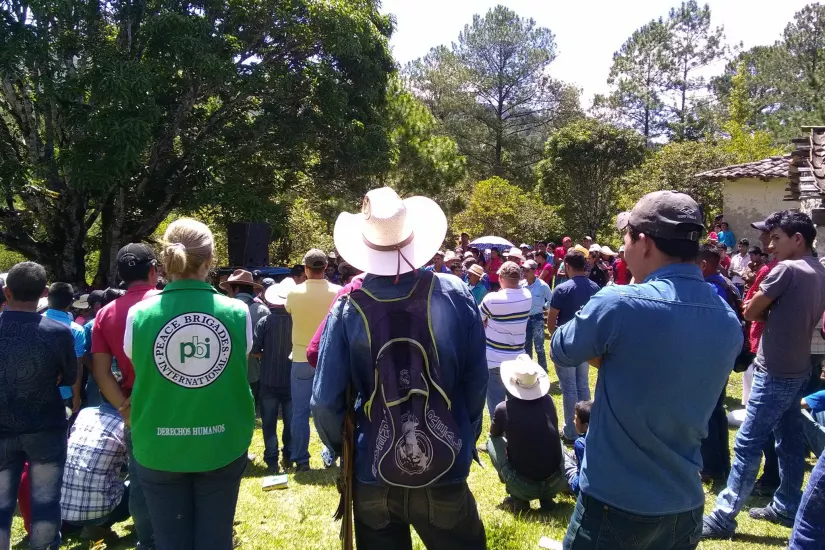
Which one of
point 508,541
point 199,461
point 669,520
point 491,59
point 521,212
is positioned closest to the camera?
point 669,520

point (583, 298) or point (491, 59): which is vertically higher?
point (491, 59)

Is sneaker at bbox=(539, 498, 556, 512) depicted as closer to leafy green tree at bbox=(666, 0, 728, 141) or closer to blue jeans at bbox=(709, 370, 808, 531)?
blue jeans at bbox=(709, 370, 808, 531)

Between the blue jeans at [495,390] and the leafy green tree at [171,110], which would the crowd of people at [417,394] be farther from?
the leafy green tree at [171,110]

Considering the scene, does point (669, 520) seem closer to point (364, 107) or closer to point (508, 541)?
point (508, 541)

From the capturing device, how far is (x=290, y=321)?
568cm

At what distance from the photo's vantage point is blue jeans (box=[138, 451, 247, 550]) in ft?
8.45

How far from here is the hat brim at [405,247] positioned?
235 cm

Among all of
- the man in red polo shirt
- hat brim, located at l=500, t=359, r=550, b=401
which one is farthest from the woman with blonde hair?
hat brim, located at l=500, t=359, r=550, b=401

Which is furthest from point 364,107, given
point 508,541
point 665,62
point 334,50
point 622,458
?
point 665,62

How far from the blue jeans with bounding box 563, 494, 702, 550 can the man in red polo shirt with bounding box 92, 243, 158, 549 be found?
221 cm

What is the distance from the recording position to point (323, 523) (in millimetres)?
4234

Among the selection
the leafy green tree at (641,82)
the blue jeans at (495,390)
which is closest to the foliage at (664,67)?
the leafy green tree at (641,82)

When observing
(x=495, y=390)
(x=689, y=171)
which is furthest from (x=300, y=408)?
(x=689, y=171)

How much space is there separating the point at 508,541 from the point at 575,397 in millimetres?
2258
